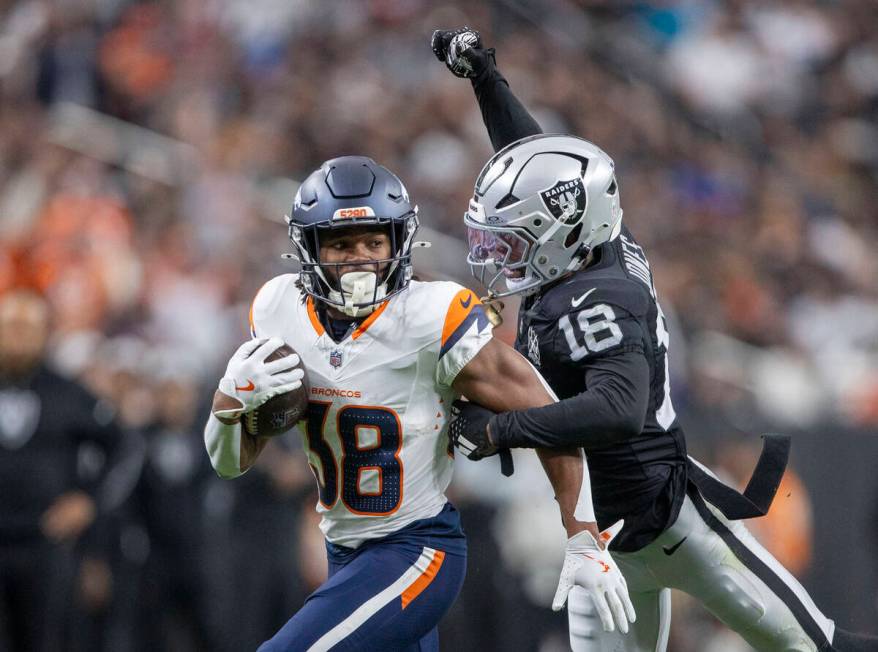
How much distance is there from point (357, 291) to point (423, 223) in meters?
4.30

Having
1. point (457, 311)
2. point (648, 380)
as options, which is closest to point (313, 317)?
point (457, 311)

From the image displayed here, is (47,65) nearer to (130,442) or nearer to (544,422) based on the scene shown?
(130,442)

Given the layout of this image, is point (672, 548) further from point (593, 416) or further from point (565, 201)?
point (565, 201)

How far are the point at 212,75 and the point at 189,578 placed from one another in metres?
3.44

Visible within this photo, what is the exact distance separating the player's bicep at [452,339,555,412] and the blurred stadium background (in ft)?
5.55

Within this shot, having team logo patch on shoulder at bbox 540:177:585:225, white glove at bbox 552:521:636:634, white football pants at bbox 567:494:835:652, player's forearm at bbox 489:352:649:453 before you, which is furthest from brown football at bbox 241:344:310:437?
white football pants at bbox 567:494:835:652

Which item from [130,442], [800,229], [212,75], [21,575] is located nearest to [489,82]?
[130,442]

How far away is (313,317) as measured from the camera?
296 cm

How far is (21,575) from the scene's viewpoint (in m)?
4.84

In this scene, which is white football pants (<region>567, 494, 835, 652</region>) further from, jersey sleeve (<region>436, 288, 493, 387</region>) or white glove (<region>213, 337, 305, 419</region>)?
white glove (<region>213, 337, 305, 419</region>)

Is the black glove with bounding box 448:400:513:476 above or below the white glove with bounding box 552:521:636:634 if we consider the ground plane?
above

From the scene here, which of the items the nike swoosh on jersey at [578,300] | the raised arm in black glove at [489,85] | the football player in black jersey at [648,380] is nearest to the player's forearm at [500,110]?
the raised arm in black glove at [489,85]

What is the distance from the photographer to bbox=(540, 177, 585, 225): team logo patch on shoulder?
325cm

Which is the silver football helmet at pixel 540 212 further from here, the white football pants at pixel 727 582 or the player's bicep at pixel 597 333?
the white football pants at pixel 727 582
